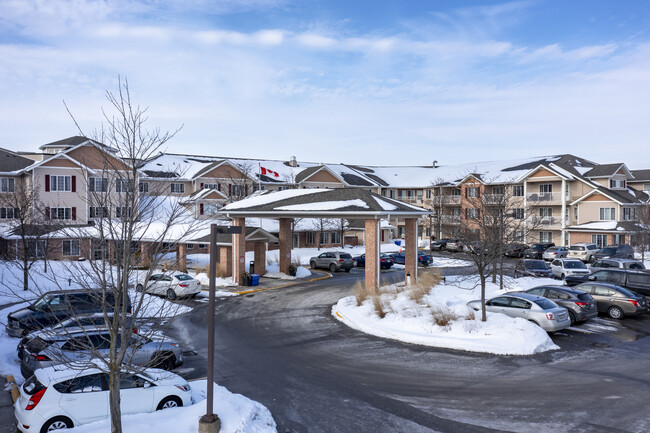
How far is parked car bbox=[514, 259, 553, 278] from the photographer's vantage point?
32.2m

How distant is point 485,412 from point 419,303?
10.4 meters

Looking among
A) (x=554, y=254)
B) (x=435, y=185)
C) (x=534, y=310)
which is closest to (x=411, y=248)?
(x=534, y=310)

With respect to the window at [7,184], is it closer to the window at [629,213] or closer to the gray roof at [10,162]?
the gray roof at [10,162]

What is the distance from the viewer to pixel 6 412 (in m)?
11.5

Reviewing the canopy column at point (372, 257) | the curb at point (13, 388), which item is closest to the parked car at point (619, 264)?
the canopy column at point (372, 257)

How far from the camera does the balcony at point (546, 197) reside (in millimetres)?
55500

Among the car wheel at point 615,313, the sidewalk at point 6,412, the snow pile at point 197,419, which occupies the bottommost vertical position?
the sidewalk at point 6,412

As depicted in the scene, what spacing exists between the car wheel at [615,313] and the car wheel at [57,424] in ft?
71.0

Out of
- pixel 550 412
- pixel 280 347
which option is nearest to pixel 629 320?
pixel 550 412

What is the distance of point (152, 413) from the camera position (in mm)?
10164

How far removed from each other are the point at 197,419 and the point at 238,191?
50.2m

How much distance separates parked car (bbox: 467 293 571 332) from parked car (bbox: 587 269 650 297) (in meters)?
8.52

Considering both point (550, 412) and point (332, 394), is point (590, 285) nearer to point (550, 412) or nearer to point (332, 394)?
point (550, 412)

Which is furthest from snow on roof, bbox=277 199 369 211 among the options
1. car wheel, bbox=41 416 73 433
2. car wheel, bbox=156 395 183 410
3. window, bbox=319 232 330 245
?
window, bbox=319 232 330 245
